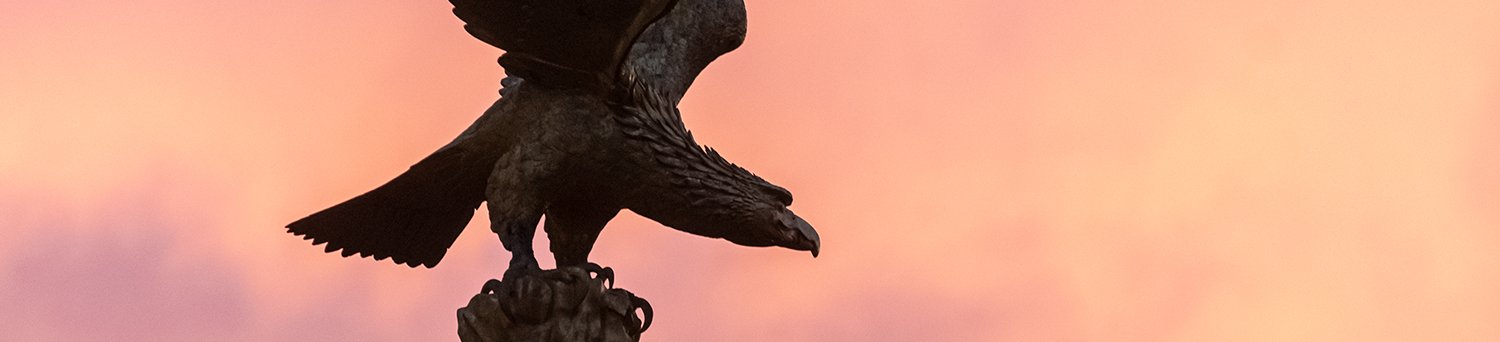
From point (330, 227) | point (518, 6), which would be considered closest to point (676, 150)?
point (518, 6)

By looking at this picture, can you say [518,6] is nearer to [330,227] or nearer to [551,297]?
[551,297]

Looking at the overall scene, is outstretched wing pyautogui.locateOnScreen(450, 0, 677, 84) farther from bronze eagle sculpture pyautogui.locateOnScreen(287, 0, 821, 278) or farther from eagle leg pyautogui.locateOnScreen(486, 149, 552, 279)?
eagle leg pyautogui.locateOnScreen(486, 149, 552, 279)

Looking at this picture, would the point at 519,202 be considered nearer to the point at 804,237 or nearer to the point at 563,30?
the point at 563,30

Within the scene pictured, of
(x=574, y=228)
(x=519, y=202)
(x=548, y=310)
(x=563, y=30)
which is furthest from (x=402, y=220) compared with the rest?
(x=563, y=30)

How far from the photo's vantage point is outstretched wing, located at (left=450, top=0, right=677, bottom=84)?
24.1 ft

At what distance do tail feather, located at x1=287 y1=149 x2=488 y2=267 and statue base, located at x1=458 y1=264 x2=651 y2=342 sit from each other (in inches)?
27.4

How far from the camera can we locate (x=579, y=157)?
7742 millimetres

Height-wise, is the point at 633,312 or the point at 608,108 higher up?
the point at 608,108

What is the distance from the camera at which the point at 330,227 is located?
330 inches

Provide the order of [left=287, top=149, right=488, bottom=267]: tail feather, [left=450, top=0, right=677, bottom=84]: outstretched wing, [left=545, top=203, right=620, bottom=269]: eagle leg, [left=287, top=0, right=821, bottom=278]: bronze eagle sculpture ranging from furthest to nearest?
[left=287, top=149, right=488, bottom=267]: tail feather, [left=545, top=203, right=620, bottom=269]: eagle leg, [left=287, top=0, right=821, bottom=278]: bronze eagle sculpture, [left=450, top=0, right=677, bottom=84]: outstretched wing

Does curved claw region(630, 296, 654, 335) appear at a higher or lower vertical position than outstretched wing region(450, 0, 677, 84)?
lower

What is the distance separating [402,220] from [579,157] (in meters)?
0.93

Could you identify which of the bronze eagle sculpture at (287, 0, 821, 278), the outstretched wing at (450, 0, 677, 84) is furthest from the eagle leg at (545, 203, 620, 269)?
the outstretched wing at (450, 0, 677, 84)

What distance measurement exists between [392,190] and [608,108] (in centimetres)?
96
